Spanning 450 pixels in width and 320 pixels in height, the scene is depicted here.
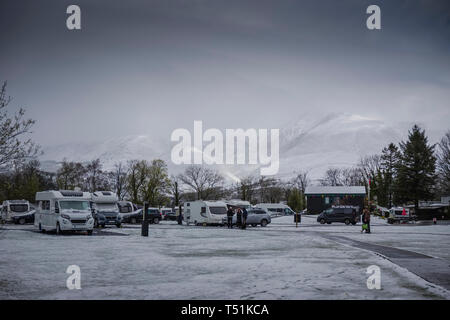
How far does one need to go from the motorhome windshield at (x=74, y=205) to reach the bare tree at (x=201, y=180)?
255ft

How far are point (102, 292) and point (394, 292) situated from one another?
18.7ft

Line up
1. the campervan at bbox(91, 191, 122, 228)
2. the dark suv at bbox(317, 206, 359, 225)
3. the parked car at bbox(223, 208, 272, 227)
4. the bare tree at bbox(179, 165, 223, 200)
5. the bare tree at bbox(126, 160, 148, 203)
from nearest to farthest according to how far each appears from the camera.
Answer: the campervan at bbox(91, 191, 122, 228)
the parked car at bbox(223, 208, 272, 227)
the dark suv at bbox(317, 206, 359, 225)
the bare tree at bbox(126, 160, 148, 203)
the bare tree at bbox(179, 165, 223, 200)

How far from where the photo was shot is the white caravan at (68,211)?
2677cm

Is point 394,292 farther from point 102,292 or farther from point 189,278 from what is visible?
point 102,292

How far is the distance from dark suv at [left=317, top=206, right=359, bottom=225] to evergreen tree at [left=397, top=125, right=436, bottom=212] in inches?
968

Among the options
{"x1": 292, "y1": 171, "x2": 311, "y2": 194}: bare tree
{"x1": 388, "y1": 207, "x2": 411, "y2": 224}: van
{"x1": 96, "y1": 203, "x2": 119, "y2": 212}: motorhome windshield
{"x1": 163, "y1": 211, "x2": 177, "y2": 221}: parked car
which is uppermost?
{"x1": 292, "y1": 171, "x2": 311, "y2": 194}: bare tree

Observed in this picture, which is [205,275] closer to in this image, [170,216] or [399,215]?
[399,215]

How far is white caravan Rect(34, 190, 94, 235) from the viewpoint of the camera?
2677 cm

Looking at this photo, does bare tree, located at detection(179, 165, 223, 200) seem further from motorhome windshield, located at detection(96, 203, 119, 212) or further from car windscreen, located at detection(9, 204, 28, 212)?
motorhome windshield, located at detection(96, 203, 119, 212)

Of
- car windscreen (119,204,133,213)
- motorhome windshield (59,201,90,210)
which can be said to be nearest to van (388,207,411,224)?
car windscreen (119,204,133,213)

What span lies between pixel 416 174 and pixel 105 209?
4890 cm

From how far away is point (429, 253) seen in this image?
17.2 m
